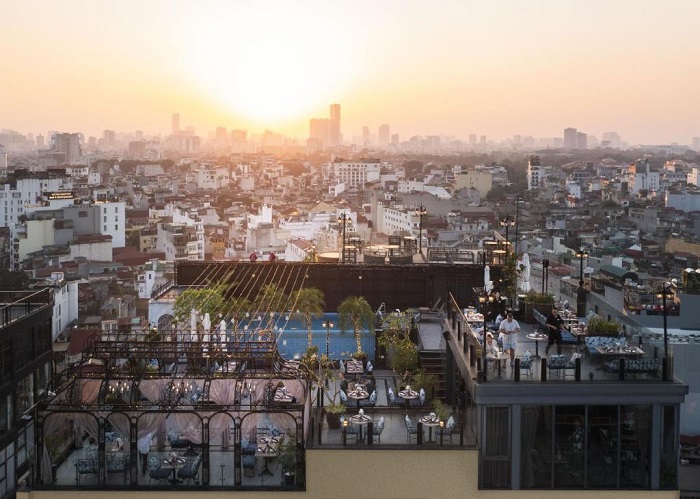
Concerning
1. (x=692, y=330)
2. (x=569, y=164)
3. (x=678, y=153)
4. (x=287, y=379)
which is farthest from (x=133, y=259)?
(x=678, y=153)

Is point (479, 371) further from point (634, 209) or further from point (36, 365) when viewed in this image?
point (634, 209)

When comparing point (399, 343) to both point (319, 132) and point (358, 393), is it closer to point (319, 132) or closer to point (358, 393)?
point (358, 393)

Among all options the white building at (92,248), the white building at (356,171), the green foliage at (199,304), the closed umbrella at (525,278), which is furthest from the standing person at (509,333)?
the white building at (356,171)

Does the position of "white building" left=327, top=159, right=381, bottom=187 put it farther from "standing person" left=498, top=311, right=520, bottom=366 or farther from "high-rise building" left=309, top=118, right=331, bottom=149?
"standing person" left=498, top=311, right=520, bottom=366

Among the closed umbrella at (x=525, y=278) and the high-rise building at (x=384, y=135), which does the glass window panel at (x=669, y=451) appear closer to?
the closed umbrella at (x=525, y=278)

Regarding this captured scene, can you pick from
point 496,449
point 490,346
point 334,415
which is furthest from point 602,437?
point 334,415
